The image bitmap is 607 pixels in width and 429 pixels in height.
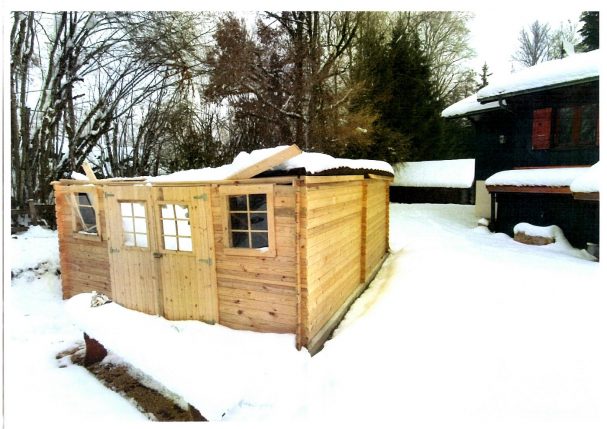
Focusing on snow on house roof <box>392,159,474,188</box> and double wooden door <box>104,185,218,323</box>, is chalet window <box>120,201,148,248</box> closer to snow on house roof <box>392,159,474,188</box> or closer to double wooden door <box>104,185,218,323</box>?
double wooden door <box>104,185,218,323</box>

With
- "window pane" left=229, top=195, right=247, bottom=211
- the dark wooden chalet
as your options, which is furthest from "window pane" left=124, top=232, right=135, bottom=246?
the dark wooden chalet

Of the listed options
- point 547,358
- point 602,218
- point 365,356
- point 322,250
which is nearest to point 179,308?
point 322,250

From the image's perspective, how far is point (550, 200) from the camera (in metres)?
5.91

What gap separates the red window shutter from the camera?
226 inches

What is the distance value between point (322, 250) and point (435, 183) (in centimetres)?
903

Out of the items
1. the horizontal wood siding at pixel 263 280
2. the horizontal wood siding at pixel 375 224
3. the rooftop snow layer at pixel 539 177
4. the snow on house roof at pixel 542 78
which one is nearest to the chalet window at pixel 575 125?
the rooftop snow layer at pixel 539 177

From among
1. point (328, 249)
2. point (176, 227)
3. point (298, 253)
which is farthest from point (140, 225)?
point (328, 249)

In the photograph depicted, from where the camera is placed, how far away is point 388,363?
2537mm

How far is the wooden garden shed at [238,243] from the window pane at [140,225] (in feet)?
0.04

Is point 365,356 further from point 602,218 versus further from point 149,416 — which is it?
point 602,218

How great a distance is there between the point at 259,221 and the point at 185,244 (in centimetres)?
85

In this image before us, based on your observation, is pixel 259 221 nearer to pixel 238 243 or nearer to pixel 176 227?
pixel 238 243

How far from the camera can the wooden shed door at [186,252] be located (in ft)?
9.48

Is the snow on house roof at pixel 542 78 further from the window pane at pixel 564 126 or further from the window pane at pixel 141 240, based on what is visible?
the window pane at pixel 141 240
